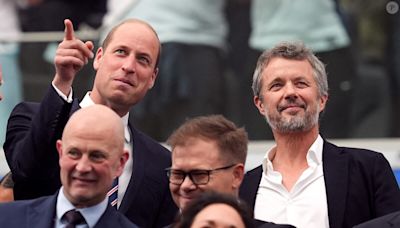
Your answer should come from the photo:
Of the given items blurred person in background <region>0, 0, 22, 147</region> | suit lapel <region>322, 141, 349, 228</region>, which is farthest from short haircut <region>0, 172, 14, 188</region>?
blurred person in background <region>0, 0, 22, 147</region>

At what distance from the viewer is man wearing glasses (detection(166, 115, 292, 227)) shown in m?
5.73

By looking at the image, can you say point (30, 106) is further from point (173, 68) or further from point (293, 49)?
point (173, 68)

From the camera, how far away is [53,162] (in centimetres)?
601

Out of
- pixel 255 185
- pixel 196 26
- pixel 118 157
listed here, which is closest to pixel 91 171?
pixel 118 157

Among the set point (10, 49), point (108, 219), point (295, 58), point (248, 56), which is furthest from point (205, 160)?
point (10, 49)

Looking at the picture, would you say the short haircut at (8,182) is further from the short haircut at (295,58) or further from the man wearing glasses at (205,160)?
the short haircut at (295,58)

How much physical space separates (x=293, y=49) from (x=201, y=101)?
269cm

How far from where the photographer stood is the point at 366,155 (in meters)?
6.34

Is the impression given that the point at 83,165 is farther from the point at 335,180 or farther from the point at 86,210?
the point at 335,180

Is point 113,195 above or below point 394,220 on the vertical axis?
below

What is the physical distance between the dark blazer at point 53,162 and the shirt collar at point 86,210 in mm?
431

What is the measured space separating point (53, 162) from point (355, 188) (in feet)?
4.17

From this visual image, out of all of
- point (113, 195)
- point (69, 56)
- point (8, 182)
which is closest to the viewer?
point (69, 56)

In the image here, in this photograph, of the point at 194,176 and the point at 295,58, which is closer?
the point at 194,176
